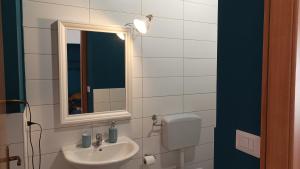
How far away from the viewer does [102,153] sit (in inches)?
80.3

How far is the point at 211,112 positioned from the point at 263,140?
174 cm

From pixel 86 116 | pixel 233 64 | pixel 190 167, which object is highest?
pixel 233 64

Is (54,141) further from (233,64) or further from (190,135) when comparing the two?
(233,64)

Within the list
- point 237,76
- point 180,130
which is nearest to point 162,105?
point 180,130

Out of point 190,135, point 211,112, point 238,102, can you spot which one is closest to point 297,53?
point 238,102

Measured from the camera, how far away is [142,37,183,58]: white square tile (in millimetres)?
2303

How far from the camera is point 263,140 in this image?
104 centimetres

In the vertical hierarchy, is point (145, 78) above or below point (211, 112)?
above

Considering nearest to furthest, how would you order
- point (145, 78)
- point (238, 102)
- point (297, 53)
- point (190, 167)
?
1. point (297, 53)
2. point (238, 102)
3. point (145, 78)
4. point (190, 167)

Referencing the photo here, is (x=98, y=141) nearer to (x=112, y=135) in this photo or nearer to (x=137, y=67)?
(x=112, y=135)

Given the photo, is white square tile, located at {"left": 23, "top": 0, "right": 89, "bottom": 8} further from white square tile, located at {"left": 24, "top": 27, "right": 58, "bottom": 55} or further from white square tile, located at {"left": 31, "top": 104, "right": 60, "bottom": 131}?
white square tile, located at {"left": 31, "top": 104, "right": 60, "bottom": 131}

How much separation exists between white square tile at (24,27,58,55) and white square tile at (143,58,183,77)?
83 cm

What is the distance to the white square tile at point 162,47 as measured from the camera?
2303 mm

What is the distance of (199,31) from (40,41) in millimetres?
1577
